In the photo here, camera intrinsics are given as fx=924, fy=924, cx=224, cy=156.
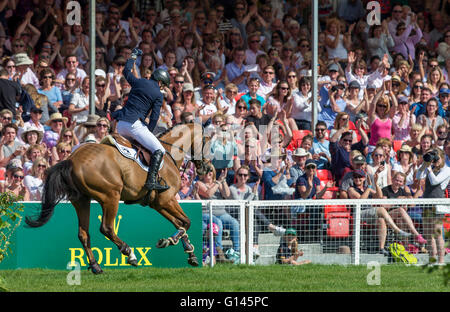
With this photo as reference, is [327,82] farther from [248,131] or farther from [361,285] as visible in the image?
[361,285]

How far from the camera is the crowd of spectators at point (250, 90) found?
14203 mm

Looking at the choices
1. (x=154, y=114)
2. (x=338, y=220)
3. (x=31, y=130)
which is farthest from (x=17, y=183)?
(x=338, y=220)

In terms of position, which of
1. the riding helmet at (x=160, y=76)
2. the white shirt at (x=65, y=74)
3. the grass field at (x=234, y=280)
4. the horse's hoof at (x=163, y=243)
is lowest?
the grass field at (x=234, y=280)

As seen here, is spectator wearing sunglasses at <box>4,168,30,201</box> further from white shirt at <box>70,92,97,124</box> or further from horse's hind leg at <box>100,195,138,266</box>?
white shirt at <box>70,92,97,124</box>

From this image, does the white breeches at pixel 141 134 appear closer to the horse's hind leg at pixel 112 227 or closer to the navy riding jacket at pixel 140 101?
the navy riding jacket at pixel 140 101

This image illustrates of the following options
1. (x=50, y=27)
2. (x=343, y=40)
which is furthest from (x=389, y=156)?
(x=50, y=27)

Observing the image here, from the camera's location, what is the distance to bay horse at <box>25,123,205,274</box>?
37.6ft

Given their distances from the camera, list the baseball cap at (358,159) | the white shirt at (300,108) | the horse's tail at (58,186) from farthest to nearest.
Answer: the white shirt at (300,108), the baseball cap at (358,159), the horse's tail at (58,186)

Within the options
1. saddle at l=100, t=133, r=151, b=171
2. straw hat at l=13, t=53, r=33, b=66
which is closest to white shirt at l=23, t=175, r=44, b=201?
saddle at l=100, t=133, r=151, b=171

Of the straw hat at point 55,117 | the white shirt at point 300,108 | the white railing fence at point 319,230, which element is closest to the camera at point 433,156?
the white railing fence at point 319,230

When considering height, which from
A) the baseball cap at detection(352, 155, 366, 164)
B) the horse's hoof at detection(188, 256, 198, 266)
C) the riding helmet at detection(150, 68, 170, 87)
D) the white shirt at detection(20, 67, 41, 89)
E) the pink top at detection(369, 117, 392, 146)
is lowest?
the horse's hoof at detection(188, 256, 198, 266)

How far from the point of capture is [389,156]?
598 inches

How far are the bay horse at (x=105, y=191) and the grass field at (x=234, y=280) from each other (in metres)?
0.45

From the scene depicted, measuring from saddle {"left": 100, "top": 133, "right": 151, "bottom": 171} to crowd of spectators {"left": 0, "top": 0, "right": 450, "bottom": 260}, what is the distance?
57.8 inches
